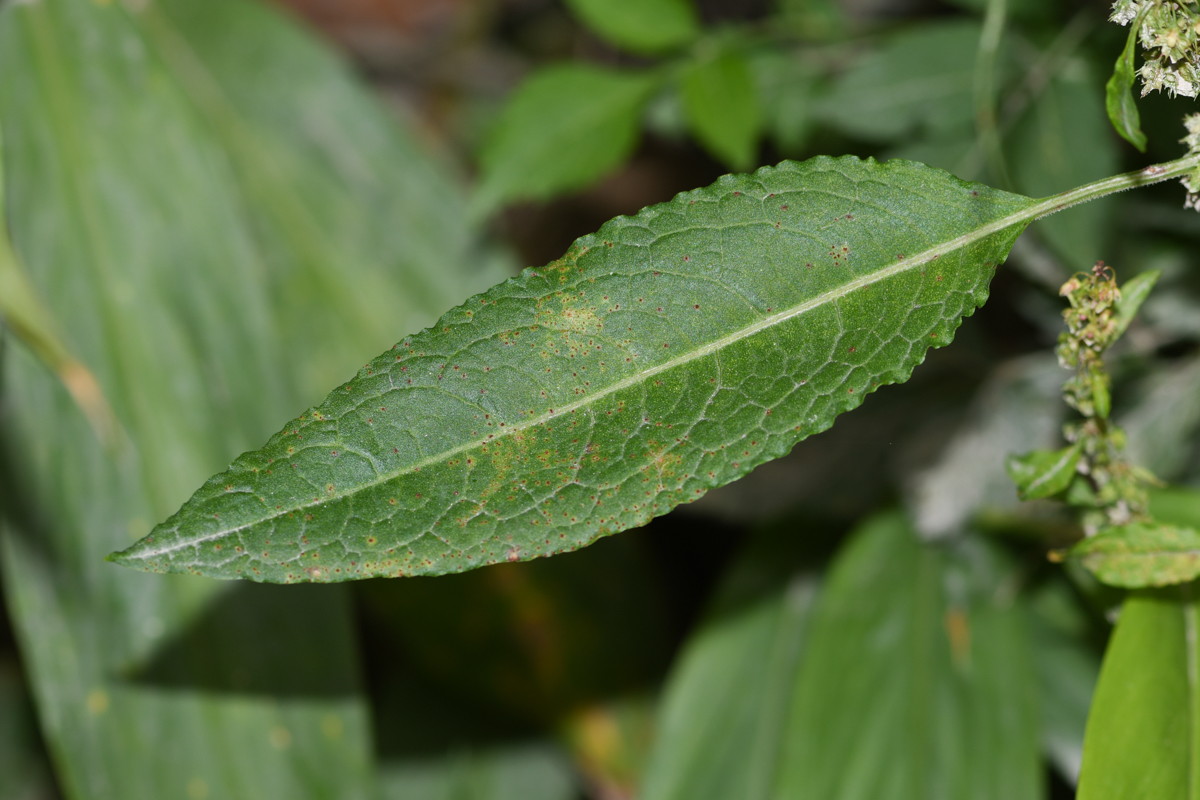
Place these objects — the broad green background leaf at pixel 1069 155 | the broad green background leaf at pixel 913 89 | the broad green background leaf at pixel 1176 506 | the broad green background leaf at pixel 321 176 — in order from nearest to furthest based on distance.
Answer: the broad green background leaf at pixel 1176 506 < the broad green background leaf at pixel 1069 155 < the broad green background leaf at pixel 913 89 < the broad green background leaf at pixel 321 176

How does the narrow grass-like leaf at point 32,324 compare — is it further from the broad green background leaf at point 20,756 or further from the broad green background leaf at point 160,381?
the broad green background leaf at point 20,756

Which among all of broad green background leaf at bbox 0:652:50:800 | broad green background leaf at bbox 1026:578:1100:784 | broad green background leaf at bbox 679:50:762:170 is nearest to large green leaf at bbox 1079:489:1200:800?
broad green background leaf at bbox 1026:578:1100:784

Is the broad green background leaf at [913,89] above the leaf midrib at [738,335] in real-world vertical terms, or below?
above

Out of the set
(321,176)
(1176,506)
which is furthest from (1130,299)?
(321,176)

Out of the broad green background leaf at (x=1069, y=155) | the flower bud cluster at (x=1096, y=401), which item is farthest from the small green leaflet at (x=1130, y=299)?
the broad green background leaf at (x=1069, y=155)

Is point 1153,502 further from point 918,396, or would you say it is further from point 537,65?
point 537,65

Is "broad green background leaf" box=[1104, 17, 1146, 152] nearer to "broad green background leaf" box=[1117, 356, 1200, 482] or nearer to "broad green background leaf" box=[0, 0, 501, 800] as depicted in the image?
"broad green background leaf" box=[1117, 356, 1200, 482]

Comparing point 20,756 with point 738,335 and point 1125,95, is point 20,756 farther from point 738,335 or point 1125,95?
point 1125,95

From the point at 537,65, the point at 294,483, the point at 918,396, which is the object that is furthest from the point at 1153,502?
the point at 537,65
